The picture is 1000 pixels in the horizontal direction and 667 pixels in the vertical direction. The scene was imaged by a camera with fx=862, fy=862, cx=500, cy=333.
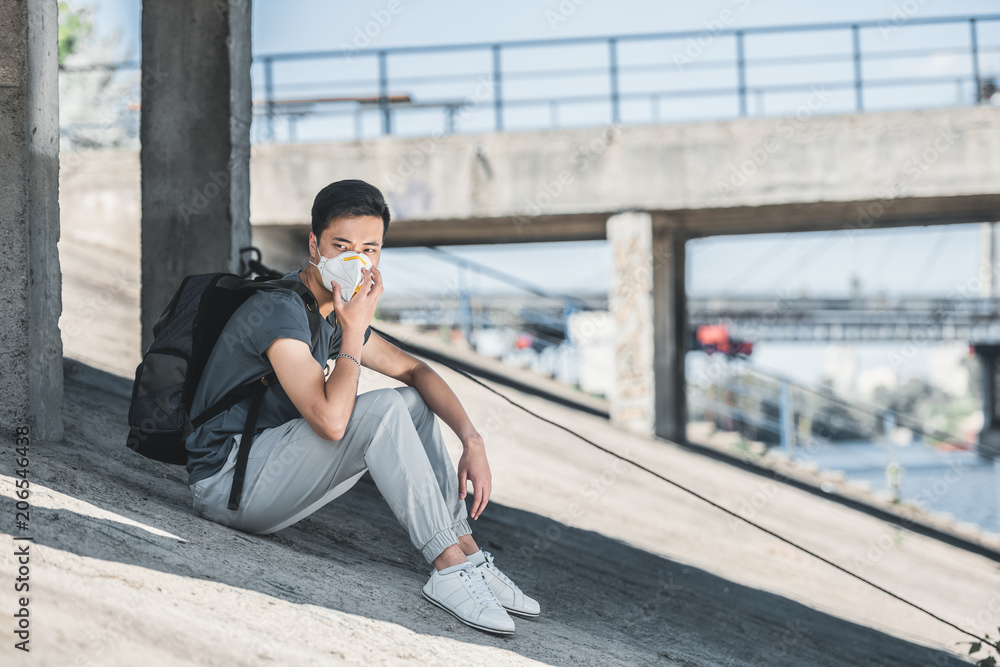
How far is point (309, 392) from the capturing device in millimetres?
2383

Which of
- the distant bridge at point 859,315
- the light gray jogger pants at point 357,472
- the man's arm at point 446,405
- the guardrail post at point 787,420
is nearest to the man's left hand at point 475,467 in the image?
the man's arm at point 446,405

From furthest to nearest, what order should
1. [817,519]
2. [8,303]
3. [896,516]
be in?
[896,516]
[817,519]
[8,303]

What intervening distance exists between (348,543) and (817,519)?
21.5 feet

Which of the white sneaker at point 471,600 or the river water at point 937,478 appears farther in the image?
the river water at point 937,478

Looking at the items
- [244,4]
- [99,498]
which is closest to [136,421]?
[99,498]

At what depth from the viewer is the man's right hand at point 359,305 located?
2.49 metres

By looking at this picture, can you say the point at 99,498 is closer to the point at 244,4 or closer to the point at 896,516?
the point at 244,4

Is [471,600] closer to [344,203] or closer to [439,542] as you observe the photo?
[439,542]

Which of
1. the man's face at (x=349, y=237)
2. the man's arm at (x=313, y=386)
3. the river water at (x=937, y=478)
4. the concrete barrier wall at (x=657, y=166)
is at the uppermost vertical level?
the concrete barrier wall at (x=657, y=166)

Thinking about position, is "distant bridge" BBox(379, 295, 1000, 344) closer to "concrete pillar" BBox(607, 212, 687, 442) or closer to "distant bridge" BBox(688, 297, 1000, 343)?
"distant bridge" BBox(688, 297, 1000, 343)

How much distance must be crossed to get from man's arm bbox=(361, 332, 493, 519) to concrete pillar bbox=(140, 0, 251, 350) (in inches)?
82.5

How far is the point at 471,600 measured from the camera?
2.53m

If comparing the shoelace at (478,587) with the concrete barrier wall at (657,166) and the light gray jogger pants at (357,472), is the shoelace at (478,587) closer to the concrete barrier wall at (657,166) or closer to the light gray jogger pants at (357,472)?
the light gray jogger pants at (357,472)

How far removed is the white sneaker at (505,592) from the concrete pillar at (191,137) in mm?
2741
